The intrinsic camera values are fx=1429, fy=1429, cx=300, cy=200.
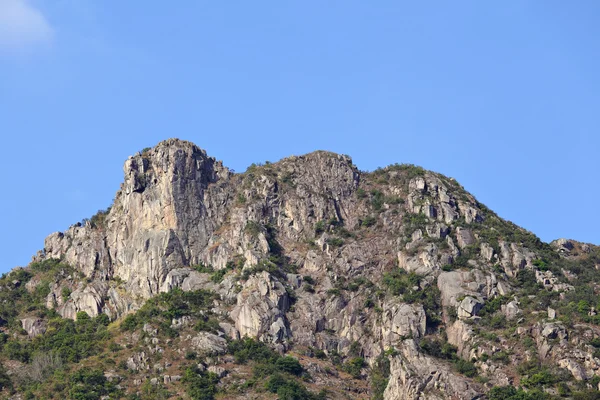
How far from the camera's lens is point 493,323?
601 feet

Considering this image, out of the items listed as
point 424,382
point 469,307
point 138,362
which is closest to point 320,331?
point 469,307

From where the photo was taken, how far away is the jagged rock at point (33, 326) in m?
195

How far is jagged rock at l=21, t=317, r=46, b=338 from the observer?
640ft

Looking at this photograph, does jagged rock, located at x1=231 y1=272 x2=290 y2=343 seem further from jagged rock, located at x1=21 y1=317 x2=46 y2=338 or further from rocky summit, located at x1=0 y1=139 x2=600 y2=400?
jagged rock, located at x1=21 y1=317 x2=46 y2=338

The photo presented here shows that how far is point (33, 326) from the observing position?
196000mm

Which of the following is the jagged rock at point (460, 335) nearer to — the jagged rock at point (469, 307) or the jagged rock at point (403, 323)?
the jagged rock at point (469, 307)

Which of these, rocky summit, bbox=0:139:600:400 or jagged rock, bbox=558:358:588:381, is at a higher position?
rocky summit, bbox=0:139:600:400

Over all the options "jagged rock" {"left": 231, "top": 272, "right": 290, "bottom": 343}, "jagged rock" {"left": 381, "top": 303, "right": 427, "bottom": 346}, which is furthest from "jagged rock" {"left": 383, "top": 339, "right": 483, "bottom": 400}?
"jagged rock" {"left": 231, "top": 272, "right": 290, "bottom": 343}

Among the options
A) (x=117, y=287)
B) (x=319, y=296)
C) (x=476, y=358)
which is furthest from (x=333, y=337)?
(x=117, y=287)

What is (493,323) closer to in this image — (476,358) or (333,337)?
(476,358)

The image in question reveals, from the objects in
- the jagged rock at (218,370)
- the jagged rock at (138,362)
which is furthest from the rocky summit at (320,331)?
the jagged rock at (138,362)

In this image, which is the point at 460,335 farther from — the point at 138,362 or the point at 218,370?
the point at 138,362

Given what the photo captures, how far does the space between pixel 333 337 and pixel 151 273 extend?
27894 millimetres

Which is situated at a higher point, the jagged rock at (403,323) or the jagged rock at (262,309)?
the jagged rock at (262,309)
